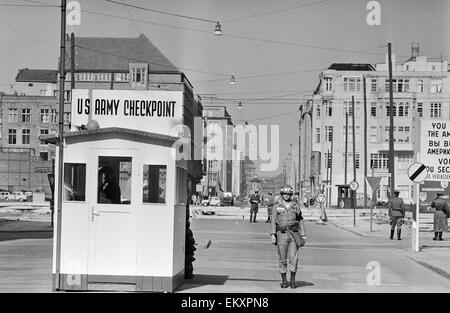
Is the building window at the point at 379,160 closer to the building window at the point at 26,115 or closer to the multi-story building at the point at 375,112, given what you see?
A: the multi-story building at the point at 375,112

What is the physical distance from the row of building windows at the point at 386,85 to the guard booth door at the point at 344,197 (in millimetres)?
13838

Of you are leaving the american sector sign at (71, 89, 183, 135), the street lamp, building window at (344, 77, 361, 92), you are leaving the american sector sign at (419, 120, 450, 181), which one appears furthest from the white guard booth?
building window at (344, 77, 361, 92)

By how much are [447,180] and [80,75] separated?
1227 inches

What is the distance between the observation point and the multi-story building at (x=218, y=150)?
63.7 meters

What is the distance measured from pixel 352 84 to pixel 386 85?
15.8 ft

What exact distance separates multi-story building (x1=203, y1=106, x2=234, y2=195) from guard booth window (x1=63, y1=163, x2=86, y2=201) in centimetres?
4152

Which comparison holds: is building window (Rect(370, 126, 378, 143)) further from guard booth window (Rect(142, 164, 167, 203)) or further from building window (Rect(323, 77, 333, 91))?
guard booth window (Rect(142, 164, 167, 203))

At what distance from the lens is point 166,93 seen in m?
11.8

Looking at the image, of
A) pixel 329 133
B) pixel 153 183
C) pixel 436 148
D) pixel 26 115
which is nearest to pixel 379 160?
pixel 329 133

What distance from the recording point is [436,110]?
102125 millimetres

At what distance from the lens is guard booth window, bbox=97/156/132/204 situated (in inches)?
497

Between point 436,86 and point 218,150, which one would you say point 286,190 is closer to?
point 436,86
